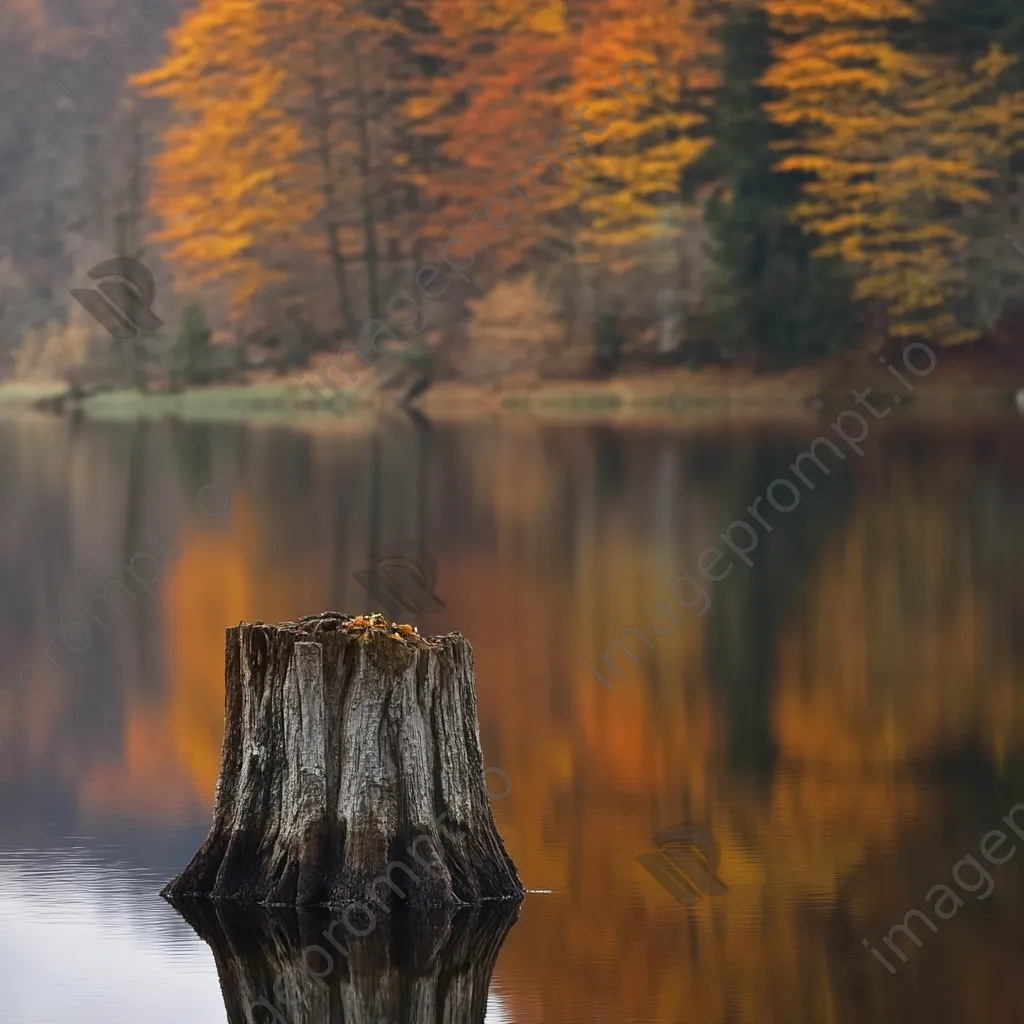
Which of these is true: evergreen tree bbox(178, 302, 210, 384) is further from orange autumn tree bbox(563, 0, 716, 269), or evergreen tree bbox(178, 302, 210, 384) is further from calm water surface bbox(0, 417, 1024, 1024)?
calm water surface bbox(0, 417, 1024, 1024)

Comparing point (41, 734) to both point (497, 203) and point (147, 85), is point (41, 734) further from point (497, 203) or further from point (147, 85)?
point (147, 85)

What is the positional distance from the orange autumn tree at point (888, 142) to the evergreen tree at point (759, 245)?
0.28 m

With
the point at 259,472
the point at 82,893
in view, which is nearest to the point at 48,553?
the point at 259,472

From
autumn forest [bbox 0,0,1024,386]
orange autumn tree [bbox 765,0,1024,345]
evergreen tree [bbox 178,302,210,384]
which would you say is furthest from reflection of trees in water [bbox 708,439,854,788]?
evergreen tree [bbox 178,302,210,384]

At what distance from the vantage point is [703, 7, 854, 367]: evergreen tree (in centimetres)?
3012

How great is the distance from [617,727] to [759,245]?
24.7m

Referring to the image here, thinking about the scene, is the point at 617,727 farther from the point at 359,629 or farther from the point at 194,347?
the point at 194,347

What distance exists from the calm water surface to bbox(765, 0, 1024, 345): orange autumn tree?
14970mm

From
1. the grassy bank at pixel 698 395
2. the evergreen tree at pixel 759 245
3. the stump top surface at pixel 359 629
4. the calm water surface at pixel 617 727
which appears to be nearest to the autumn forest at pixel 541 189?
the evergreen tree at pixel 759 245

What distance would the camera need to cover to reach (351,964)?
397 cm

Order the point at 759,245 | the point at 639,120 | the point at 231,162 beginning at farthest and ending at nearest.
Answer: the point at 231,162, the point at 639,120, the point at 759,245

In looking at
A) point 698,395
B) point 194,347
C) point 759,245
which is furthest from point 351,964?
point 194,347

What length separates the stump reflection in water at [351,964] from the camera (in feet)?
12.4

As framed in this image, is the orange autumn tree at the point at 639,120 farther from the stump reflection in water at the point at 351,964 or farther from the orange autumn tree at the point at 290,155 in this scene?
the stump reflection in water at the point at 351,964
